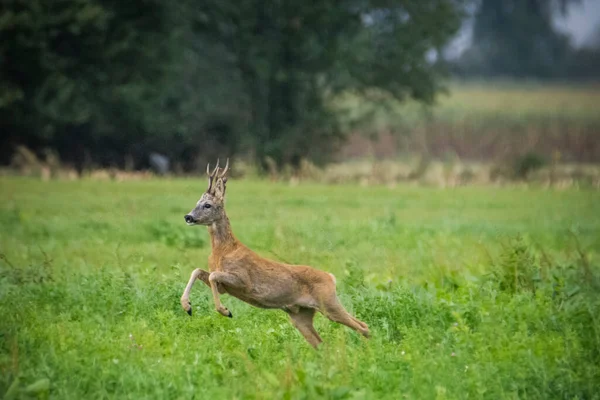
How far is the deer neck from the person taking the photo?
10.9 meters

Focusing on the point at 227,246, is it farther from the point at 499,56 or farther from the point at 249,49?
the point at 499,56

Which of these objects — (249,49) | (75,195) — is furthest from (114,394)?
(249,49)

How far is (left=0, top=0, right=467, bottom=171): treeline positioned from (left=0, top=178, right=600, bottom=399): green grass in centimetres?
1771

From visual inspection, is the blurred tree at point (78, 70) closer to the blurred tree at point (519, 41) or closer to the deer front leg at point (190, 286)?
the deer front leg at point (190, 286)

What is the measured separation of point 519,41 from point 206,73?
66370 mm

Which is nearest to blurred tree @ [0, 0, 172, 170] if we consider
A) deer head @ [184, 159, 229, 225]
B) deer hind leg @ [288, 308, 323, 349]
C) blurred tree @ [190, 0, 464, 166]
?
blurred tree @ [190, 0, 464, 166]

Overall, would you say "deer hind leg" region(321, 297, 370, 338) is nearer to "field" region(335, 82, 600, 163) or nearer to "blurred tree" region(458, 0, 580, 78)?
"field" region(335, 82, 600, 163)

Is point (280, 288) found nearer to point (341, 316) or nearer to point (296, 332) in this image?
point (341, 316)

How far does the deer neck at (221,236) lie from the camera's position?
1092 centimetres

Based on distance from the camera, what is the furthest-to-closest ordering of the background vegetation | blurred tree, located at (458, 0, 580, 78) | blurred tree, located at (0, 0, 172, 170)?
1. blurred tree, located at (458, 0, 580, 78)
2. the background vegetation
3. blurred tree, located at (0, 0, 172, 170)

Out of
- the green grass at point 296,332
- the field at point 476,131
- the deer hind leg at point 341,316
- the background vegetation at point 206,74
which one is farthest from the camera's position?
the field at point 476,131

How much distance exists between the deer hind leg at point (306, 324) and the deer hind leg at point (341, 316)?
24 centimetres

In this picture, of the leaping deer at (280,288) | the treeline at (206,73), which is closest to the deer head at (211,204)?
the leaping deer at (280,288)

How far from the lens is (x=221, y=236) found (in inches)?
433
